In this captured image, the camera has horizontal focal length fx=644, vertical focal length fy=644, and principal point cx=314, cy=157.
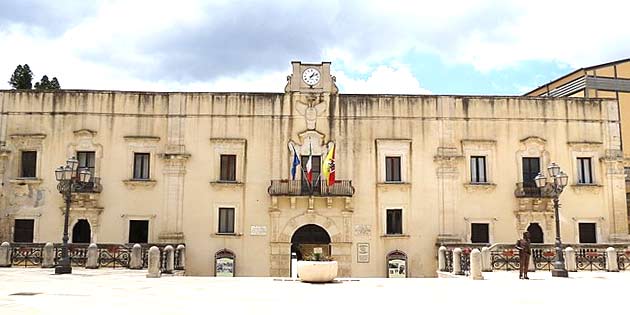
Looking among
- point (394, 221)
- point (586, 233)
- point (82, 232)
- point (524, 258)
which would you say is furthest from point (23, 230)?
point (586, 233)

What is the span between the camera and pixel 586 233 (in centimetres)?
2820

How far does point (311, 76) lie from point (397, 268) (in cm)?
918

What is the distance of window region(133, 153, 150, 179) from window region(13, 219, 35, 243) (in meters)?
4.77

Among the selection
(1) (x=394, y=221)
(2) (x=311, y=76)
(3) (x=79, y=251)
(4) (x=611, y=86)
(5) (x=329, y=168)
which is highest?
(4) (x=611, y=86)

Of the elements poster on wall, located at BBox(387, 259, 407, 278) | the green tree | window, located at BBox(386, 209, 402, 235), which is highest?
the green tree

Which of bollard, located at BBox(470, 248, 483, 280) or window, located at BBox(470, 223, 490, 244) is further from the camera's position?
window, located at BBox(470, 223, 490, 244)

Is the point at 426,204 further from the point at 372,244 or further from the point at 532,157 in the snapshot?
the point at 532,157

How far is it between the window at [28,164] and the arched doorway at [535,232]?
21.6 m

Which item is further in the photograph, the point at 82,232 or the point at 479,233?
the point at 479,233

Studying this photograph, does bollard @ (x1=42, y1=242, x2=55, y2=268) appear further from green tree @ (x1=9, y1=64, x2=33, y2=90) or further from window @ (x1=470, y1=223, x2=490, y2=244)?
green tree @ (x1=9, y1=64, x2=33, y2=90)

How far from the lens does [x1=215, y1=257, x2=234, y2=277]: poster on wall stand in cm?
2717

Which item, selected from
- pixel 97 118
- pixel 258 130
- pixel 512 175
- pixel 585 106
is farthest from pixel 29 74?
pixel 585 106

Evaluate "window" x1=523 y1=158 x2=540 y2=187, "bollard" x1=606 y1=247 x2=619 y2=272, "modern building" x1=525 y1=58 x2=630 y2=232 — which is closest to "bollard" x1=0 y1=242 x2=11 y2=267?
"window" x1=523 y1=158 x2=540 y2=187

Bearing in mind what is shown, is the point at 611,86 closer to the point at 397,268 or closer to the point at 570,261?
the point at 570,261
